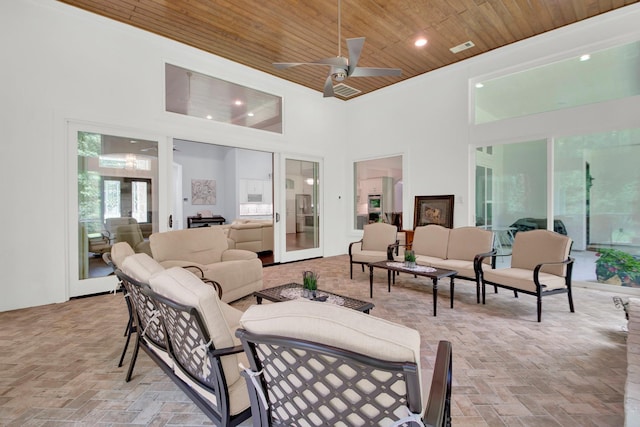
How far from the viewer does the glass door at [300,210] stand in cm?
655

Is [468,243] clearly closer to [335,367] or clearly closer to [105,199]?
[335,367]

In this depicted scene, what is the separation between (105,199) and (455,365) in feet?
15.8

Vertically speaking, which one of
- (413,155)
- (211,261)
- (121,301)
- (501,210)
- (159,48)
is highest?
(159,48)

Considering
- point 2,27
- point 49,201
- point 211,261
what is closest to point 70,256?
point 49,201

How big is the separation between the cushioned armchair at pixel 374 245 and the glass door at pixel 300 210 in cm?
171

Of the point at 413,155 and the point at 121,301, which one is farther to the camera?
the point at 413,155

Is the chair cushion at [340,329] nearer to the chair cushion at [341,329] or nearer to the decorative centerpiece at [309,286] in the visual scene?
the chair cushion at [341,329]

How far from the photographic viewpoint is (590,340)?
273 cm

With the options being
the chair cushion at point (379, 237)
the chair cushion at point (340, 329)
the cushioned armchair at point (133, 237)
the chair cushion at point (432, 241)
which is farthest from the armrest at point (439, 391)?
the cushioned armchair at point (133, 237)

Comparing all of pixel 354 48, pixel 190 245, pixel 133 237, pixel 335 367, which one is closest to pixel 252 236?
pixel 133 237

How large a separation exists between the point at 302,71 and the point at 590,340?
5.73 metres

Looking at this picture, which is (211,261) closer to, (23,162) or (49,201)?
(49,201)

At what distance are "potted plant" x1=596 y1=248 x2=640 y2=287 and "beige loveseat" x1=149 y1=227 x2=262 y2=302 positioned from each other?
4957 millimetres

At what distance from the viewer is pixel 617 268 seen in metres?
4.24
